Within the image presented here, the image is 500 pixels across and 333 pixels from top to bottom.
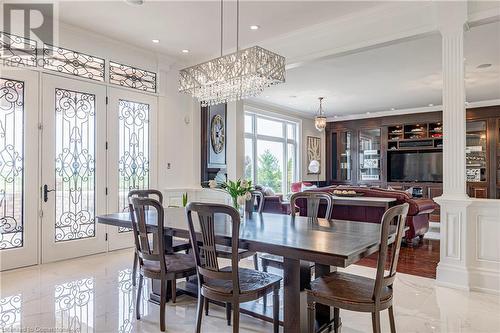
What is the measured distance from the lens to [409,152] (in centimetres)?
1000

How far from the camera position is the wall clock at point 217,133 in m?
6.38

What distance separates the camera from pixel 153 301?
3094mm

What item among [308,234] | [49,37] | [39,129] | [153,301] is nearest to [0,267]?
[39,129]

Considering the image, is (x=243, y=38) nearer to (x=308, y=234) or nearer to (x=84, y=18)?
(x=84, y=18)

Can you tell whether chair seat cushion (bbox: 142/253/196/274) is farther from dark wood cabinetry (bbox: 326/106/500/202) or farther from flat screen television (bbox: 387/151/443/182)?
flat screen television (bbox: 387/151/443/182)

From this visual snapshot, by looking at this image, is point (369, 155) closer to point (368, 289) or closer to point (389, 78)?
point (389, 78)

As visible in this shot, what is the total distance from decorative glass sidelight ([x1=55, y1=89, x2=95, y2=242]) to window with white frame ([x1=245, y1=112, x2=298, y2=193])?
4.24m

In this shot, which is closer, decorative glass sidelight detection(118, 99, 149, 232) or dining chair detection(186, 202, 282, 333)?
dining chair detection(186, 202, 282, 333)

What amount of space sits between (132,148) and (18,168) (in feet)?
5.29

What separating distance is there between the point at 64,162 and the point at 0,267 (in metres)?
1.47

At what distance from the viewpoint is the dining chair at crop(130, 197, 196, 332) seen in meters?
2.55

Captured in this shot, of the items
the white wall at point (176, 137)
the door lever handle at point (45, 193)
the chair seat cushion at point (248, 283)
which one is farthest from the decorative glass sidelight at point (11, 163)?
the chair seat cushion at point (248, 283)

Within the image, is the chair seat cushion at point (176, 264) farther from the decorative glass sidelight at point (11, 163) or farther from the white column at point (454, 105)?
the white column at point (454, 105)

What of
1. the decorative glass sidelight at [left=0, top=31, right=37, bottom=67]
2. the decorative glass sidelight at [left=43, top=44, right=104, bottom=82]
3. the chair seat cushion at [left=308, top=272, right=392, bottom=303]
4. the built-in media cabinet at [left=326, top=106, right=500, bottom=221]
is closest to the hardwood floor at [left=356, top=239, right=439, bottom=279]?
the chair seat cushion at [left=308, top=272, right=392, bottom=303]
